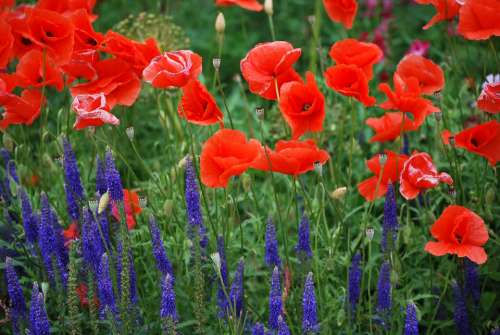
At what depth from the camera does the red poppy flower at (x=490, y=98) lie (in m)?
2.68

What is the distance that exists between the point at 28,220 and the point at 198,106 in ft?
2.19

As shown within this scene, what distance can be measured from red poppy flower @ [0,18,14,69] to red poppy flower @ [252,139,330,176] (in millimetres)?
1047

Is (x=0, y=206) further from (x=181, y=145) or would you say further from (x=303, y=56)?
(x=303, y=56)

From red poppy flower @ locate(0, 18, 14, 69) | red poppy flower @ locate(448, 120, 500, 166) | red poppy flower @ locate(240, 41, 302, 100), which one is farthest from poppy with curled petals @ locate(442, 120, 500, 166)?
red poppy flower @ locate(0, 18, 14, 69)

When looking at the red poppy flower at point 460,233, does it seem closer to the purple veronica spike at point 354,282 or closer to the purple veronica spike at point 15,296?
the purple veronica spike at point 354,282

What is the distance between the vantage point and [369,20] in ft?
17.8

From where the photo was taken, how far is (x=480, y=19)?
9.24ft

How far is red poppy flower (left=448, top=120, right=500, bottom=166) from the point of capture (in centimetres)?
266

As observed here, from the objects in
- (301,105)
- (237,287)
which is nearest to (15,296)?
(237,287)

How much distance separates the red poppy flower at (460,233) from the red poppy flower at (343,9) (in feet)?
3.14

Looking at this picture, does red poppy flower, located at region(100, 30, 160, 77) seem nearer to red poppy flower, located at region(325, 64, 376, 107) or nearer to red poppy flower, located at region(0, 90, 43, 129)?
red poppy flower, located at region(0, 90, 43, 129)

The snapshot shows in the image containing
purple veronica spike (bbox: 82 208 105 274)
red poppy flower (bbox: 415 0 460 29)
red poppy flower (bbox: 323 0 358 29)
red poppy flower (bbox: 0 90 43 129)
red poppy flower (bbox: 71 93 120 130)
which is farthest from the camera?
red poppy flower (bbox: 323 0 358 29)

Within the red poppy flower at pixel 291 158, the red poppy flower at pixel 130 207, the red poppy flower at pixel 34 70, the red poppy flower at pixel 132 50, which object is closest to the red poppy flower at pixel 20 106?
the red poppy flower at pixel 34 70

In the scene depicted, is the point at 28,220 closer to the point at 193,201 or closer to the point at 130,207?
the point at 130,207
